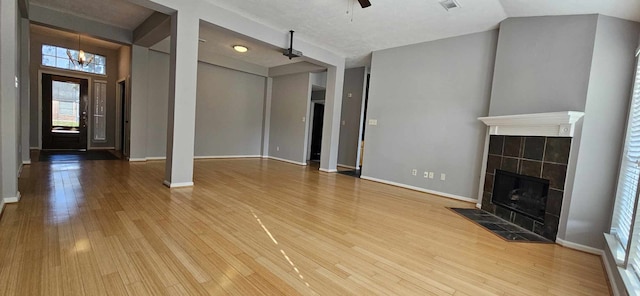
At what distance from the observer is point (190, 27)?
3.77 metres

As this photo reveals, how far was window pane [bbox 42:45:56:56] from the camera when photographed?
686 cm

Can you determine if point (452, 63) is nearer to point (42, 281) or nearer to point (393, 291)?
point (393, 291)

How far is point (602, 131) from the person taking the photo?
2725 millimetres

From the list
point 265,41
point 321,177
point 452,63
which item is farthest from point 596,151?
point 265,41

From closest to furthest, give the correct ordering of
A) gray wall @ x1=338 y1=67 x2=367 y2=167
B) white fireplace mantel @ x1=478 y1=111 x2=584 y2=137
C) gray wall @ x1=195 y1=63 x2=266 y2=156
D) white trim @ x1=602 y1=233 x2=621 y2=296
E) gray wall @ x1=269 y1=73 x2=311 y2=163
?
white trim @ x1=602 y1=233 x2=621 y2=296, white fireplace mantel @ x1=478 y1=111 x2=584 y2=137, gray wall @ x1=195 y1=63 x2=266 y2=156, gray wall @ x1=338 y1=67 x2=367 y2=167, gray wall @ x1=269 y1=73 x2=311 y2=163

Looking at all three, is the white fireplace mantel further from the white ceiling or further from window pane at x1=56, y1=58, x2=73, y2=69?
window pane at x1=56, y1=58, x2=73, y2=69

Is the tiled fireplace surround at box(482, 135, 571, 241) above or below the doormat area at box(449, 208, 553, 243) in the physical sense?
above

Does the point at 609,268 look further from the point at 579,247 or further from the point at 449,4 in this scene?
the point at 449,4

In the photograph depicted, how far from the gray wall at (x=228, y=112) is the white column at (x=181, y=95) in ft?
10.5

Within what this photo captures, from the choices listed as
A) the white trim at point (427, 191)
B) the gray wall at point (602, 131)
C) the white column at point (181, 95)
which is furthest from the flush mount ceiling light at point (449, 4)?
the white column at point (181, 95)

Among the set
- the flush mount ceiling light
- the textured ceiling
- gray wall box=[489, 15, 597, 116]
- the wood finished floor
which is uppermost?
the flush mount ceiling light

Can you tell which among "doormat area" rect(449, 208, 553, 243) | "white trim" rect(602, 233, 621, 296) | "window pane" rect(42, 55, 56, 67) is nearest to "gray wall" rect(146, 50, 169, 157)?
"window pane" rect(42, 55, 56, 67)

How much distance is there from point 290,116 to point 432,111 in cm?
406

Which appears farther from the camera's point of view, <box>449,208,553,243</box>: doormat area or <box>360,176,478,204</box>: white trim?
<box>360,176,478,204</box>: white trim
